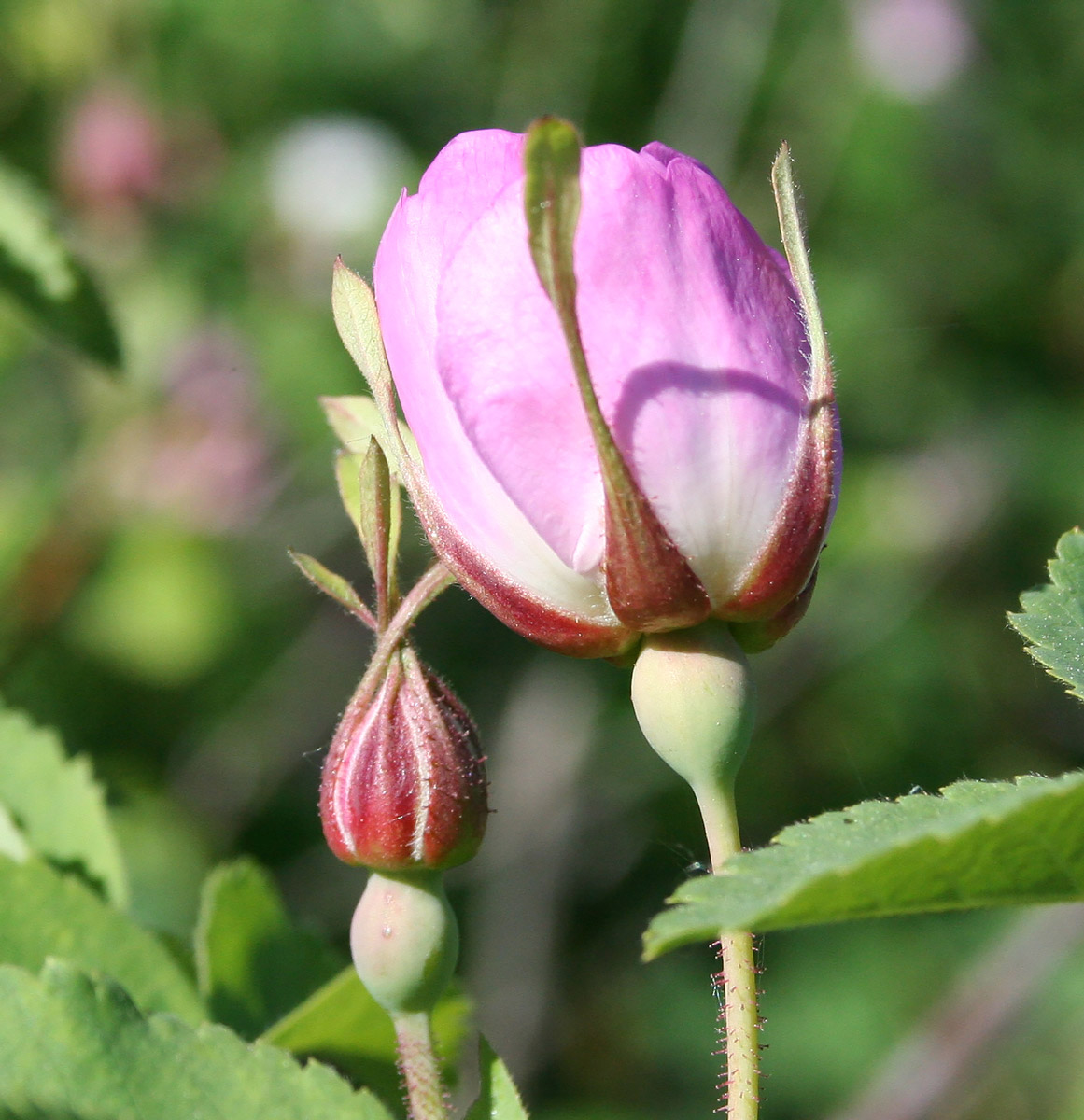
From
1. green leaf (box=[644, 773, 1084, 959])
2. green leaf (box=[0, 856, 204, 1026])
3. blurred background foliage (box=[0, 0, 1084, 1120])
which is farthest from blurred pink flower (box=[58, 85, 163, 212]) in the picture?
green leaf (box=[644, 773, 1084, 959])

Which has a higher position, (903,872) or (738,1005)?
(903,872)

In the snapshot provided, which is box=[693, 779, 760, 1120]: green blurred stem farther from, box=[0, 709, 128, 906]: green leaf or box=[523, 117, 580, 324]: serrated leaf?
box=[0, 709, 128, 906]: green leaf

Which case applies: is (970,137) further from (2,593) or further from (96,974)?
(96,974)

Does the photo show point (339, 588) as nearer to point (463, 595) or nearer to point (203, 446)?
point (203, 446)

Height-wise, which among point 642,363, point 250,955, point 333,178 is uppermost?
point 642,363

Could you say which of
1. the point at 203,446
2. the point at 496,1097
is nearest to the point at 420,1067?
the point at 496,1097

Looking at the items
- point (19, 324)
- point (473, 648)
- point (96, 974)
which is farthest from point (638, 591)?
point (473, 648)

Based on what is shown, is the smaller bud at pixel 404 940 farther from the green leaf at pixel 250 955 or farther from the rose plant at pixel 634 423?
the green leaf at pixel 250 955
